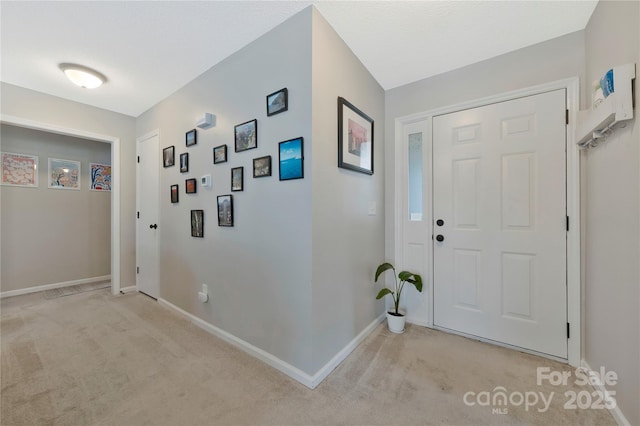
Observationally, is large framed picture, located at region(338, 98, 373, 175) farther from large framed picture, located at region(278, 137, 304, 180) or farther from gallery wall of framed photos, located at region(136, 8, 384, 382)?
large framed picture, located at region(278, 137, 304, 180)

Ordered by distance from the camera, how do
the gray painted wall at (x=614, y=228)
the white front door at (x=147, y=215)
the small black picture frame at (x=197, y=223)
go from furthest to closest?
the white front door at (x=147, y=215) < the small black picture frame at (x=197, y=223) < the gray painted wall at (x=614, y=228)

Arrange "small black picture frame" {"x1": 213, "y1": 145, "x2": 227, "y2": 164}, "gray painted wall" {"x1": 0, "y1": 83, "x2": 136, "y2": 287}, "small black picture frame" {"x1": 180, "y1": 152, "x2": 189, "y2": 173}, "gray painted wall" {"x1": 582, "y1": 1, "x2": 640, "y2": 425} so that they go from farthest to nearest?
"gray painted wall" {"x1": 0, "y1": 83, "x2": 136, "y2": 287} < "small black picture frame" {"x1": 180, "y1": 152, "x2": 189, "y2": 173} < "small black picture frame" {"x1": 213, "y1": 145, "x2": 227, "y2": 164} < "gray painted wall" {"x1": 582, "y1": 1, "x2": 640, "y2": 425}

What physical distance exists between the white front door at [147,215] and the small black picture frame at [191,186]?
835 millimetres

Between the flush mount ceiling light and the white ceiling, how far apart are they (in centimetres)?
7

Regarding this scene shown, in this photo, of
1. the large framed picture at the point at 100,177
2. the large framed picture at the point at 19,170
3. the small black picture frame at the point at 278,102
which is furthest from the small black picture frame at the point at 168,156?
the large framed picture at the point at 19,170

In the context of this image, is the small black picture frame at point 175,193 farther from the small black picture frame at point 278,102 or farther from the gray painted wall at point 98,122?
the small black picture frame at point 278,102

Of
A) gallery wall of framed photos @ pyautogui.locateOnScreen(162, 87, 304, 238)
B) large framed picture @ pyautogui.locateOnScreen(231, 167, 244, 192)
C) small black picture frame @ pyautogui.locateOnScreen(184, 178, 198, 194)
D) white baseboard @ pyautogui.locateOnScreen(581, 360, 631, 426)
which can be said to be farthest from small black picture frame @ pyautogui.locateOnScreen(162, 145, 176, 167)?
white baseboard @ pyautogui.locateOnScreen(581, 360, 631, 426)

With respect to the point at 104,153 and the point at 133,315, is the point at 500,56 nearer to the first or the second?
the point at 133,315

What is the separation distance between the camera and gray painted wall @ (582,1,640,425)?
118 centimetres

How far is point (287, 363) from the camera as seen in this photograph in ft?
5.52

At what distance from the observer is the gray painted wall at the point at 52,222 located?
321cm

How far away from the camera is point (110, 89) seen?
8.96ft

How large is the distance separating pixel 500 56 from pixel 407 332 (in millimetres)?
2480

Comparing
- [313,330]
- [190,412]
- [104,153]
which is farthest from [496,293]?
[104,153]
